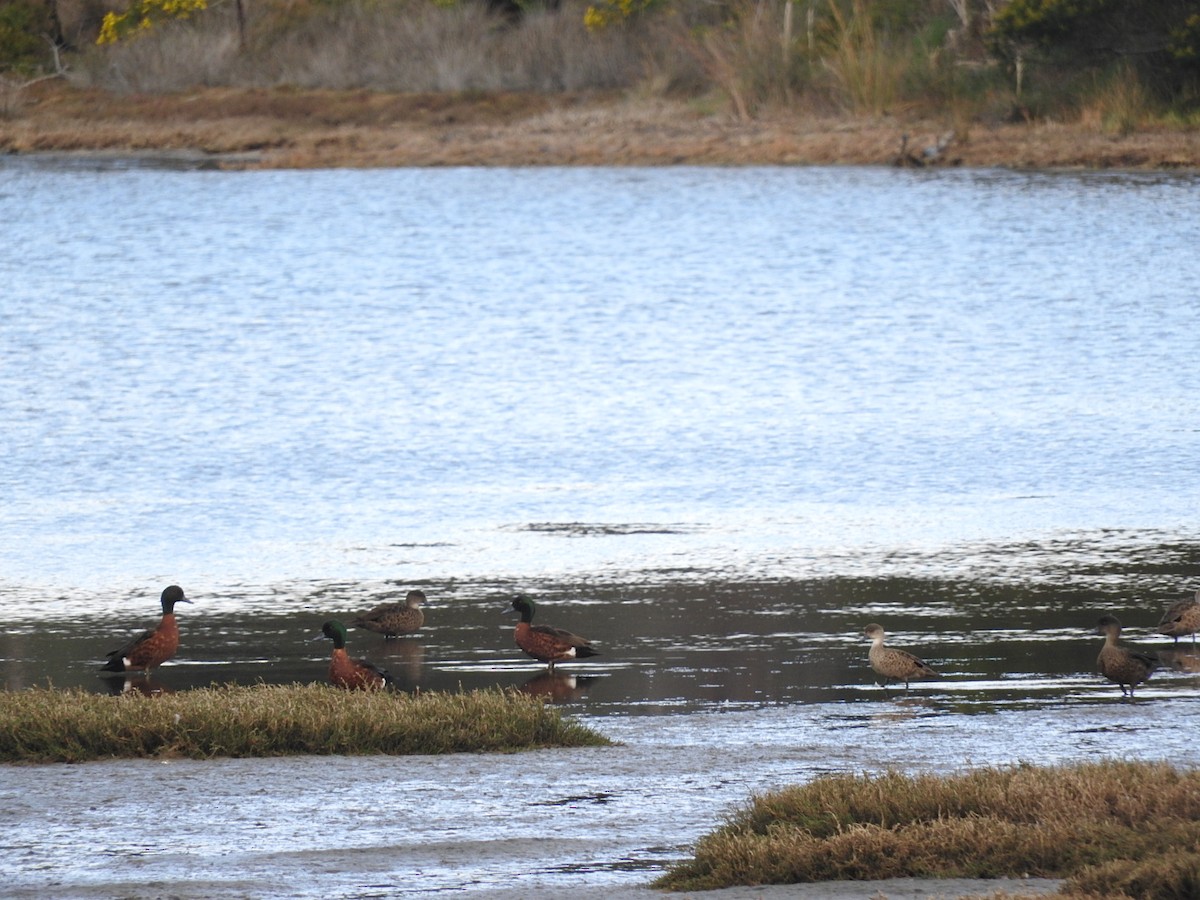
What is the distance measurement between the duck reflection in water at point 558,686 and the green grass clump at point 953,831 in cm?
371

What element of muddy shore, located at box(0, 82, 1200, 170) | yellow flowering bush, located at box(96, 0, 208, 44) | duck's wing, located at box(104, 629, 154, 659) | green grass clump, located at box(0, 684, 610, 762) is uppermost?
yellow flowering bush, located at box(96, 0, 208, 44)

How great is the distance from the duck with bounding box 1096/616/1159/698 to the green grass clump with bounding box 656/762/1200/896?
3.08 meters

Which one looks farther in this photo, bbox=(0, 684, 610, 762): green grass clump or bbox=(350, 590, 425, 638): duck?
bbox=(350, 590, 425, 638): duck

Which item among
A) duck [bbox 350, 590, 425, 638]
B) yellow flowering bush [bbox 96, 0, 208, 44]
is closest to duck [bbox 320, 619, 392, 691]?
duck [bbox 350, 590, 425, 638]

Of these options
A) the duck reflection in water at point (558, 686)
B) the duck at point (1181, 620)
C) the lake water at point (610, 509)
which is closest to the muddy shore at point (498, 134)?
the lake water at point (610, 509)

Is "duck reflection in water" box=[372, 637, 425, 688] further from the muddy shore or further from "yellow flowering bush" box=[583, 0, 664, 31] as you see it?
"yellow flowering bush" box=[583, 0, 664, 31]

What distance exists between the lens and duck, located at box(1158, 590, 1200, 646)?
1232 cm

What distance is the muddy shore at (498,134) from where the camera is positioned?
166ft

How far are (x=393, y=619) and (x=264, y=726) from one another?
3.04 meters

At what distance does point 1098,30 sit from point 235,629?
1558 inches

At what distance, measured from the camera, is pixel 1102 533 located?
1620cm

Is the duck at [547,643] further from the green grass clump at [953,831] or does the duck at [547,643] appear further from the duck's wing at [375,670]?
the green grass clump at [953,831]

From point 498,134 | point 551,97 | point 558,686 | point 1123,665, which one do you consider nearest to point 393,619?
point 558,686

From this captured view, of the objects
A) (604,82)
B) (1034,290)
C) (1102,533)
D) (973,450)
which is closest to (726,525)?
(1102,533)
